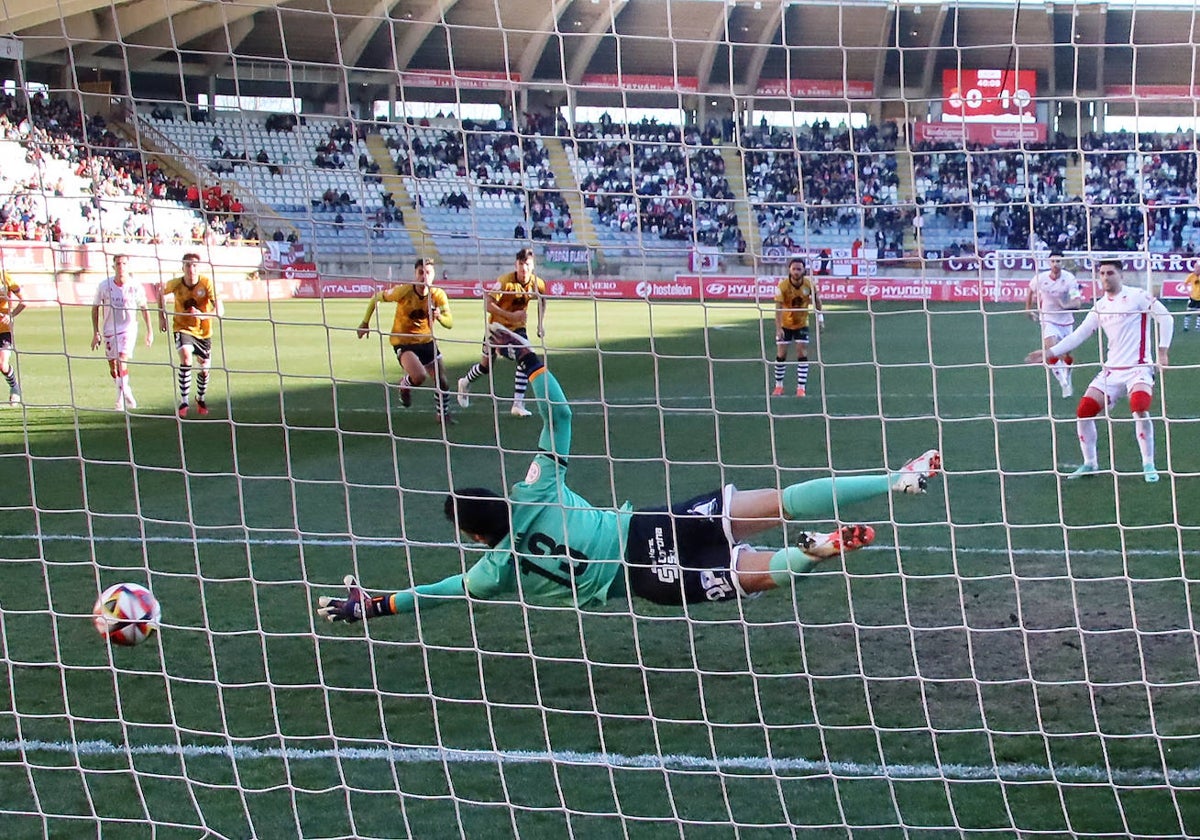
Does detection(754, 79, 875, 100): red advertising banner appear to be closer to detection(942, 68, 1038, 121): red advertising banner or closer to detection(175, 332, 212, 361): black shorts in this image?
detection(942, 68, 1038, 121): red advertising banner

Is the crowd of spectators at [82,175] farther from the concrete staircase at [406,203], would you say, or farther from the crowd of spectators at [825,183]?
the crowd of spectators at [825,183]

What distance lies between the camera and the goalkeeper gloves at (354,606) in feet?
16.5

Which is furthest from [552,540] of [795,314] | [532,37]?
[795,314]

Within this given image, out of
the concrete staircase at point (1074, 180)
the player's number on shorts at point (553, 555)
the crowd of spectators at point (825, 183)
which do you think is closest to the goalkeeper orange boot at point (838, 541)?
the player's number on shorts at point (553, 555)

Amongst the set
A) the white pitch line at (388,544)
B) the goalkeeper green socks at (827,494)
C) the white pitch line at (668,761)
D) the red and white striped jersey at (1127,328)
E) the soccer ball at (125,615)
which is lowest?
the white pitch line at (668,761)

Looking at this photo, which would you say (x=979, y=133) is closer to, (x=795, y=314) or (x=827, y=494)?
(x=795, y=314)

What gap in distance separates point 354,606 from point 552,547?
0.84 metres

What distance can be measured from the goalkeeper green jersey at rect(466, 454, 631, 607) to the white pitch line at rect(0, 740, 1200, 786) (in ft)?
2.27

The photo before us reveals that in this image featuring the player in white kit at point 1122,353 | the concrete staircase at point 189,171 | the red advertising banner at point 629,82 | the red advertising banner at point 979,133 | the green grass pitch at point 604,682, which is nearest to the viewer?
the green grass pitch at point 604,682

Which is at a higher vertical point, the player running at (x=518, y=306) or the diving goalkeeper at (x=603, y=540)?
the player running at (x=518, y=306)

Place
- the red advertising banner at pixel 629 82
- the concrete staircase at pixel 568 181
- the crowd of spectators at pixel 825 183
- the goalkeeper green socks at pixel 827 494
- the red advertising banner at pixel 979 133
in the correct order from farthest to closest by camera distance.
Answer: the crowd of spectators at pixel 825 183 → the red advertising banner at pixel 979 133 → the concrete staircase at pixel 568 181 → the red advertising banner at pixel 629 82 → the goalkeeper green socks at pixel 827 494

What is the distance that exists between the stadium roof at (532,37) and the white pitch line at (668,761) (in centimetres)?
268

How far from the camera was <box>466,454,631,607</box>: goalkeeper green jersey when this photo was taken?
509 cm

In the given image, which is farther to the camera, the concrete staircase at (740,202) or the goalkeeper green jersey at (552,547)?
the concrete staircase at (740,202)
